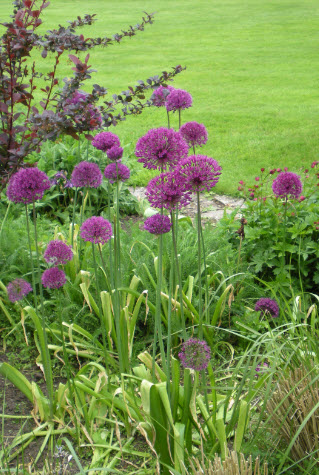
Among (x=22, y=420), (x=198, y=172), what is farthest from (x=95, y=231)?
(x=22, y=420)

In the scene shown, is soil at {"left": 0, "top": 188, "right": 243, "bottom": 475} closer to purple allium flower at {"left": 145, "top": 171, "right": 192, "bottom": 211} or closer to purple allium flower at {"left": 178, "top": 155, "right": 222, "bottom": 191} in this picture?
purple allium flower at {"left": 145, "top": 171, "right": 192, "bottom": 211}

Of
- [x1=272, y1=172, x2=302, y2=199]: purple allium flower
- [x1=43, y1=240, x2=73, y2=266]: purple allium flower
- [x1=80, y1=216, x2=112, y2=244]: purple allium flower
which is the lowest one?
[x1=43, y1=240, x2=73, y2=266]: purple allium flower

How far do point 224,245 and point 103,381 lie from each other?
5.33ft

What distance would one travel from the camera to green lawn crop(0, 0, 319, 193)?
25.5 feet

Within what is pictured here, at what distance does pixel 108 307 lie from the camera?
304cm

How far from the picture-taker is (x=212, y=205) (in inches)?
224

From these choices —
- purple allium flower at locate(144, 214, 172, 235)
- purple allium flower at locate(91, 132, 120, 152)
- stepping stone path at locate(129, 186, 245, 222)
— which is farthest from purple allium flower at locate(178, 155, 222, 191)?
stepping stone path at locate(129, 186, 245, 222)

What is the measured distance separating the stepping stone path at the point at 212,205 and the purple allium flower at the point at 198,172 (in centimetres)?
325

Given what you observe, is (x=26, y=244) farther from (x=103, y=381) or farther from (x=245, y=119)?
(x=245, y=119)

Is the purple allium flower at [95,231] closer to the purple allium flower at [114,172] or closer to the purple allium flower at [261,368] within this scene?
the purple allium flower at [114,172]

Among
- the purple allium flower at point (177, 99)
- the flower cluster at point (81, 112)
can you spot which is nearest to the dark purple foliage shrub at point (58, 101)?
the flower cluster at point (81, 112)

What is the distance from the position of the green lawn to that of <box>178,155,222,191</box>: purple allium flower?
4.32 metres

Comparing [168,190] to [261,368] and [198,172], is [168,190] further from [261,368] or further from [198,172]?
[261,368]

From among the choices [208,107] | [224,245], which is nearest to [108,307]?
[224,245]
